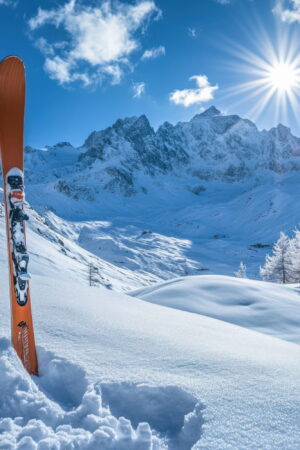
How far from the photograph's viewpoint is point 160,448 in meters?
1.84

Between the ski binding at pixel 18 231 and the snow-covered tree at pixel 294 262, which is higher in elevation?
the ski binding at pixel 18 231

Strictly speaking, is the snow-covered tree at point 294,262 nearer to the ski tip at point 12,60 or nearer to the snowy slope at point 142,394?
the snowy slope at point 142,394

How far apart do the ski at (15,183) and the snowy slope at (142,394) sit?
1.02ft

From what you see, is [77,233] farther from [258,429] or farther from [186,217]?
[258,429]

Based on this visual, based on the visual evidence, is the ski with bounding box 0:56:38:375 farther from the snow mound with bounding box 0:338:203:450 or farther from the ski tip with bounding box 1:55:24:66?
the snow mound with bounding box 0:338:203:450

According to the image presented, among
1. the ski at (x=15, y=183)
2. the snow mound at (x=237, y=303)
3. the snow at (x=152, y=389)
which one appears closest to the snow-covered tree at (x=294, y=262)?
the snow mound at (x=237, y=303)

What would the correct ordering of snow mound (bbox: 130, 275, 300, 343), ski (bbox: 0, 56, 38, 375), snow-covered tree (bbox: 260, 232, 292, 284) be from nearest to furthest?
ski (bbox: 0, 56, 38, 375) → snow mound (bbox: 130, 275, 300, 343) → snow-covered tree (bbox: 260, 232, 292, 284)

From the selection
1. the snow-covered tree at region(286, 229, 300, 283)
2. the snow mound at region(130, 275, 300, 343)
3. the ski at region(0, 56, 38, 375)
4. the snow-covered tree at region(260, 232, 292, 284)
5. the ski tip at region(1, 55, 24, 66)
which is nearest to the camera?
the ski at region(0, 56, 38, 375)

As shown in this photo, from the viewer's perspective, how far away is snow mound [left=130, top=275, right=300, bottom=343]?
739 cm

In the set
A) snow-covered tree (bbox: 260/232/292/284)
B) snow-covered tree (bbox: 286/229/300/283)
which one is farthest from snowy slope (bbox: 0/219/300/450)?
snow-covered tree (bbox: 260/232/292/284)

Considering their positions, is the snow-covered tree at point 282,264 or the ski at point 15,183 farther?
the snow-covered tree at point 282,264

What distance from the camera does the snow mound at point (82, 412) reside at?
1.79 m

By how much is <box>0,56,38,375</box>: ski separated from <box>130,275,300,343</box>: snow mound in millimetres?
6080

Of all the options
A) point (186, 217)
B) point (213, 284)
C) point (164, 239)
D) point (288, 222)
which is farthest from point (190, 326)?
point (186, 217)
